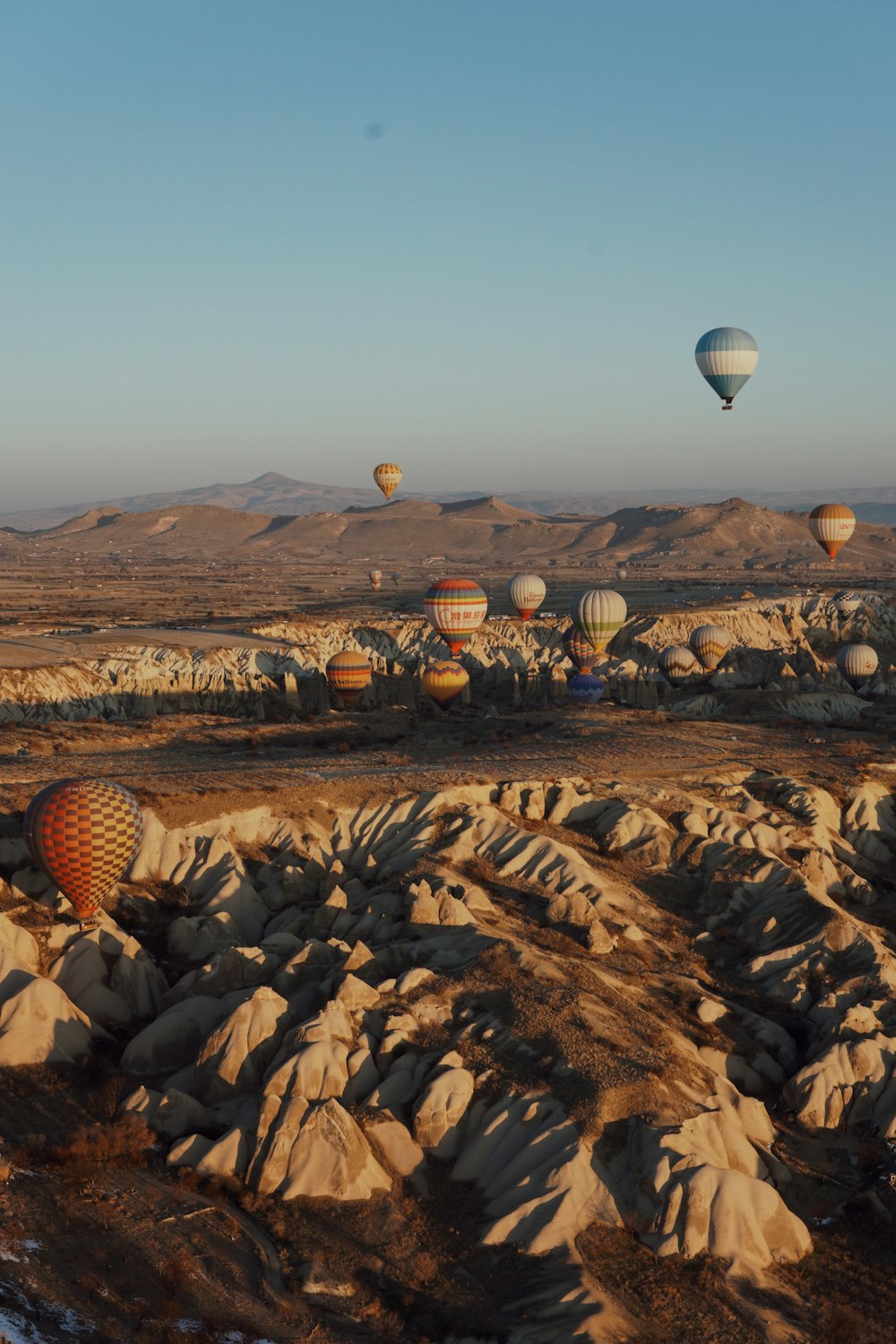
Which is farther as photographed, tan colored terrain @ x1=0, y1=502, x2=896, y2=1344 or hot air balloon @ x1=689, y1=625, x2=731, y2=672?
hot air balloon @ x1=689, y1=625, x2=731, y2=672

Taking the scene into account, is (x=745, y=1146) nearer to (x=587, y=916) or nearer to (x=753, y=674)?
(x=587, y=916)

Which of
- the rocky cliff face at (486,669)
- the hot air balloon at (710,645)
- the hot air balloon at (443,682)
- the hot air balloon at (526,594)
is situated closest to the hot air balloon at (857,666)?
the rocky cliff face at (486,669)

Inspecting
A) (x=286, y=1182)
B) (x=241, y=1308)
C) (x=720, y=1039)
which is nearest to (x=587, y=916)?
(x=720, y=1039)

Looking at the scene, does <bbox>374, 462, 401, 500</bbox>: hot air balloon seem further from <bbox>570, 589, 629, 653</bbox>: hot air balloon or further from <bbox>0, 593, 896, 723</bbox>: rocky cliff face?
<bbox>570, 589, 629, 653</bbox>: hot air balloon

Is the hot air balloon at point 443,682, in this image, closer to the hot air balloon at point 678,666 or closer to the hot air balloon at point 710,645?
the hot air balloon at point 678,666

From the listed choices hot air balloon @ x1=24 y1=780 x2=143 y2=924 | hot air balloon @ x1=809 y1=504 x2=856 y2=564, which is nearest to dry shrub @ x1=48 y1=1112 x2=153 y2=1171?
hot air balloon @ x1=24 y1=780 x2=143 y2=924

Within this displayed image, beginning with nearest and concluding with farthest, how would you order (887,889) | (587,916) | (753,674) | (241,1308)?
(241,1308), (587,916), (887,889), (753,674)

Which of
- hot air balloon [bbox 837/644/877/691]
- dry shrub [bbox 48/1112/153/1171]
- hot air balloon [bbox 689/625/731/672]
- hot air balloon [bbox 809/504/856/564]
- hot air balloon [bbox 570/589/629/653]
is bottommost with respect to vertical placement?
dry shrub [bbox 48/1112/153/1171]
